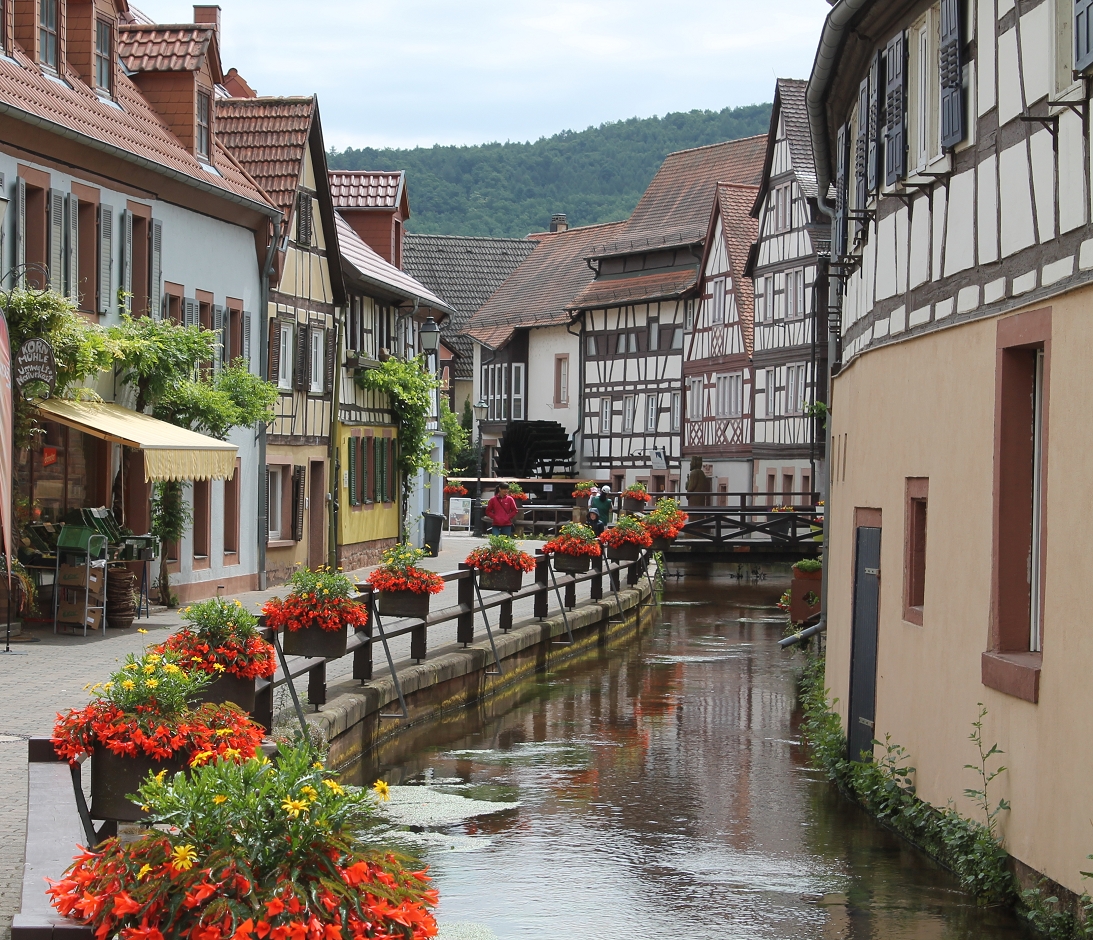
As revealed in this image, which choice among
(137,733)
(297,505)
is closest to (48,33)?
(297,505)

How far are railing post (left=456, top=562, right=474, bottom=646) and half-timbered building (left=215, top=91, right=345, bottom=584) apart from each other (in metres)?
9.10

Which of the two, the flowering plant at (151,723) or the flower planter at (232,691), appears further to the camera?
the flower planter at (232,691)

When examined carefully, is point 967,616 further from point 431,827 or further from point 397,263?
point 397,263

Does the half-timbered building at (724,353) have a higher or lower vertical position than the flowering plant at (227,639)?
higher

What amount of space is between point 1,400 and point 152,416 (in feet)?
47.3

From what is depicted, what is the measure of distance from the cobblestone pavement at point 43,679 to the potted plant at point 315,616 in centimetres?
120

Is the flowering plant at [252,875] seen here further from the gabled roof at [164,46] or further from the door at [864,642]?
the gabled roof at [164,46]

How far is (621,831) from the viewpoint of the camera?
1059cm

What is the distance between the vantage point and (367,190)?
Answer: 36.2m

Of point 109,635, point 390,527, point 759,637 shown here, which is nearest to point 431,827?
point 109,635

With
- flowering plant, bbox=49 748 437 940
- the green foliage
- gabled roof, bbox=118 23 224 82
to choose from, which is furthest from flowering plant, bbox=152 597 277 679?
the green foliage

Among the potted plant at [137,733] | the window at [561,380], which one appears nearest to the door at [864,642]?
the potted plant at [137,733]

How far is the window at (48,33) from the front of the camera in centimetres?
1950

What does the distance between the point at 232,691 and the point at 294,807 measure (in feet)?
16.4
